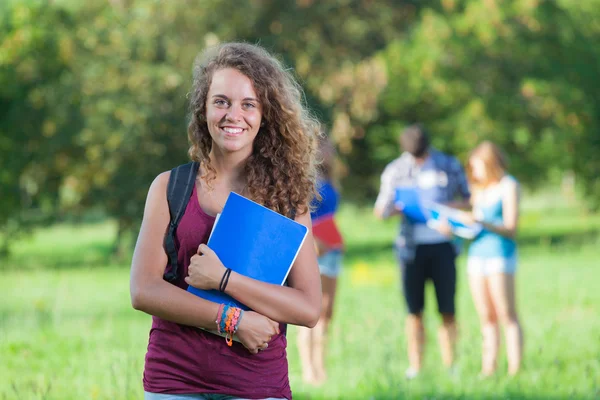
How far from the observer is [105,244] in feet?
109

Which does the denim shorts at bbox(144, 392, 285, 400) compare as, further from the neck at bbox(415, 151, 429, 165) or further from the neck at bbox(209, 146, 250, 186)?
the neck at bbox(415, 151, 429, 165)

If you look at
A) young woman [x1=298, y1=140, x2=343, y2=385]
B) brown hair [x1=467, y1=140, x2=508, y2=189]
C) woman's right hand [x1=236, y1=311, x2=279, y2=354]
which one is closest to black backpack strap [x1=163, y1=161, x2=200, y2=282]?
woman's right hand [x1=236, y1=311, x2=279, y2=354]

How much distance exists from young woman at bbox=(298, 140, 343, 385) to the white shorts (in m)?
1.14

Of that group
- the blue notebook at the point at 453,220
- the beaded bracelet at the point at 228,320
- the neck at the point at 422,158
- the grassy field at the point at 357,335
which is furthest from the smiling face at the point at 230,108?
the neck at the point at 422,158

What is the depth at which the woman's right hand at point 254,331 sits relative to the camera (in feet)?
9.71

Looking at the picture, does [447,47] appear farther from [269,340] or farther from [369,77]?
[269,340]

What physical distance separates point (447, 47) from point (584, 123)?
4737 millimetres

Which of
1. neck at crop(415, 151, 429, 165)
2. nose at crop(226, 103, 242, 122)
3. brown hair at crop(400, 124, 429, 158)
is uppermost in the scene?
brown hair at crop(400, 124, 429, 158)

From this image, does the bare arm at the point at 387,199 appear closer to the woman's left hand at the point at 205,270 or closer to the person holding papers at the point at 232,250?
the person holding papers at the point at 232,250

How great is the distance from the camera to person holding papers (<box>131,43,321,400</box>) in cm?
297

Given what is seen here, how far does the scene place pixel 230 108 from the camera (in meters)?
3.12

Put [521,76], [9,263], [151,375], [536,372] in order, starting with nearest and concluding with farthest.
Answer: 1. [151,375]
2. [536,372]
3. [9,263]
4. [521,76]

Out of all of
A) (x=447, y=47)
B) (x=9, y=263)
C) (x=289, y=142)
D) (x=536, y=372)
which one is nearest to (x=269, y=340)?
(x=289, y=142)

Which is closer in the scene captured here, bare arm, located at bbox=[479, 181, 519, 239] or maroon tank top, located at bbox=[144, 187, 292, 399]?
maroon tank top, located at bbox=[144, 187, 292, 399]
